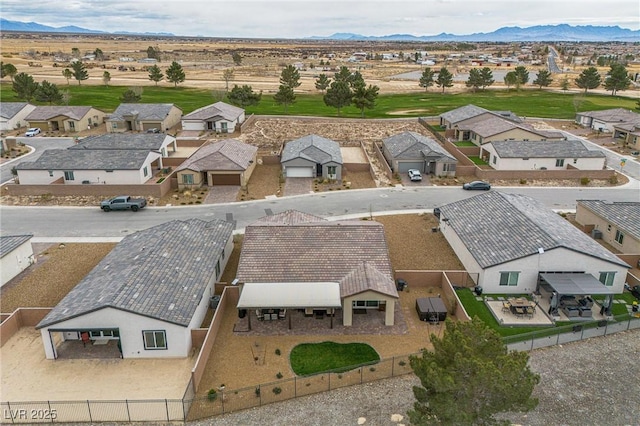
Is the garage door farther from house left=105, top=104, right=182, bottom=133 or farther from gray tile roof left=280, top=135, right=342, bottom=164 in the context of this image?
house left=105, top=104, right=182, bottom=133

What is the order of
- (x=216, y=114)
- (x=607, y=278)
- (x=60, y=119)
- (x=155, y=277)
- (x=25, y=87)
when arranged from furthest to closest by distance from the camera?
1. (x=25, y=87)
2. (x=216, y=114)
3. (x=60, y=119)
4. (x=607, y=278)
5. (x=155, y=277)

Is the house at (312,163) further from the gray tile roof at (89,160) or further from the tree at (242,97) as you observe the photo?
the tree at (242,97)

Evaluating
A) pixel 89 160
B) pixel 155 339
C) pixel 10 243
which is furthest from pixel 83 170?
pixel 155 339

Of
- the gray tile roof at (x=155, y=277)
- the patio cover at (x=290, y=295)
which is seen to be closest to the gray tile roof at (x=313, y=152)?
the gray tile roof at (x=155, y=277)

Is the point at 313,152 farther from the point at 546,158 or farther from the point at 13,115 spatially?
the point at 13,115

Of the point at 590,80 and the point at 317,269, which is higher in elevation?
the point at 590,80

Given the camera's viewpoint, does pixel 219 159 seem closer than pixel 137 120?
Yes

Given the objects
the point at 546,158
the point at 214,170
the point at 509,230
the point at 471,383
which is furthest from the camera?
the point at 546,158
